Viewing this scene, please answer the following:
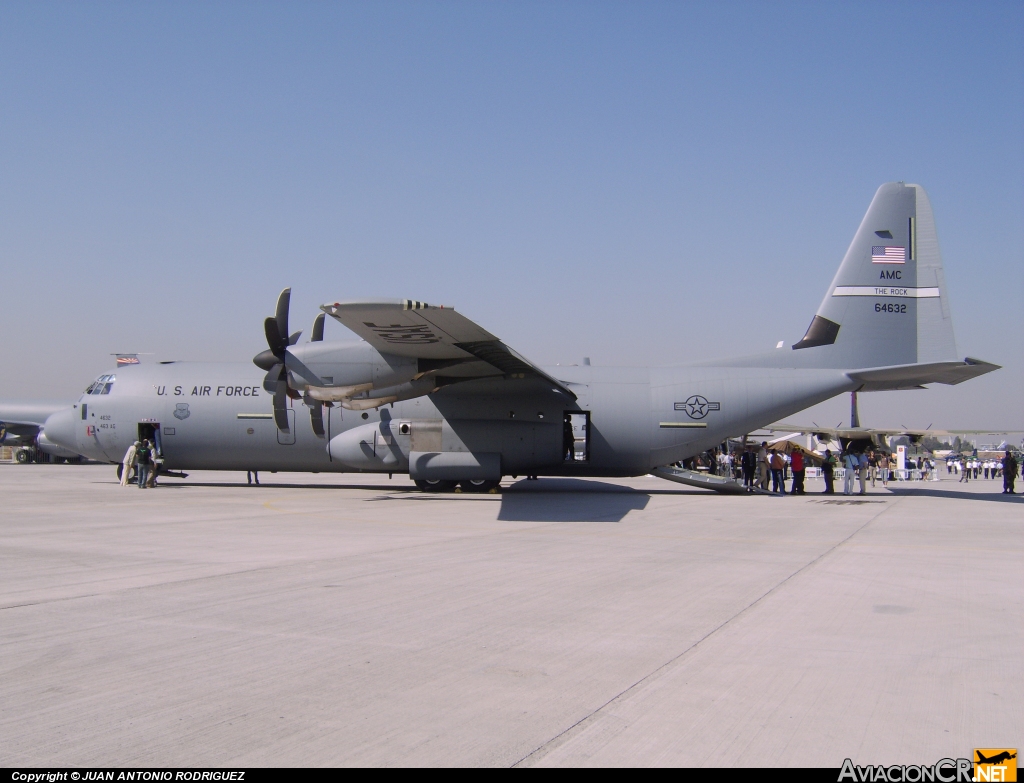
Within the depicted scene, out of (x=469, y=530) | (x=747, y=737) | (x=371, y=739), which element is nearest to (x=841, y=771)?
(x=747, y=737)

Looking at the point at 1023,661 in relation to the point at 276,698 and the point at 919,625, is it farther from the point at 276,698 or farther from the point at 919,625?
the point at 276,698

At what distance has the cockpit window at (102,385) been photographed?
23.3 m

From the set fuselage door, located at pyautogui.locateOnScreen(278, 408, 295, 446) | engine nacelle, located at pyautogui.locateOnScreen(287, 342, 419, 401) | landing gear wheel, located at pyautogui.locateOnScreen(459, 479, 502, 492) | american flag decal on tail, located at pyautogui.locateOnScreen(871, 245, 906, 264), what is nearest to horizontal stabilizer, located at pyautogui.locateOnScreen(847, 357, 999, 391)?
american flag decal on tail, located at pyautogui.locateOnScreen(871, 245, 906, 264)

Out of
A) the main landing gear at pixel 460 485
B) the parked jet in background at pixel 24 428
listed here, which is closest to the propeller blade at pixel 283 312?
the main landing gear at pixel 460 485

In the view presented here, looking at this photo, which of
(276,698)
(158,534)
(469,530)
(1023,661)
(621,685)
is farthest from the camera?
(469,530)

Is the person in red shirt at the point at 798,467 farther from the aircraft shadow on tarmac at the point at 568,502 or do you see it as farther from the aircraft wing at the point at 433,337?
the aircraft wing at the point at 433,337

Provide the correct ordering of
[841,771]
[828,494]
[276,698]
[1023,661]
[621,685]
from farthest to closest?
[828,494], [1023,661], [621,685], [276,698], [841,771]

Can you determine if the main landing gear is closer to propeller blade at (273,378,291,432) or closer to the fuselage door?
the fuselage door

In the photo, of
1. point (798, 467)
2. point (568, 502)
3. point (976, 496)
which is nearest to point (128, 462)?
Answer: point (568, 502)

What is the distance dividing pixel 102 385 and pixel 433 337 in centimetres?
1288

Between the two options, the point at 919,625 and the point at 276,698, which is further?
the point at 919,625

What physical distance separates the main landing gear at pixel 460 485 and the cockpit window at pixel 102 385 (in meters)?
9.83

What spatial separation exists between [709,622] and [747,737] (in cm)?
264

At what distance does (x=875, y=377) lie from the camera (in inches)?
828
